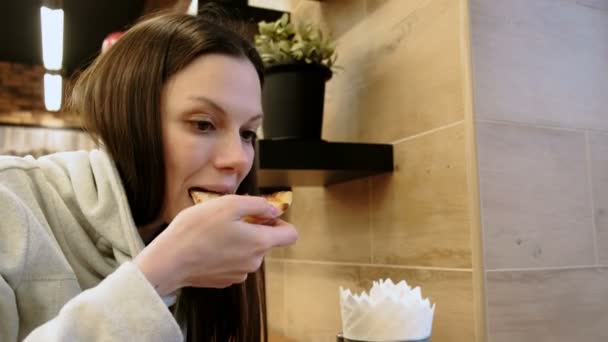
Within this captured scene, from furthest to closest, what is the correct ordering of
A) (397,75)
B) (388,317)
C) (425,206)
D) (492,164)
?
(397,75) → (425,206) → (492,164) → (388,317)

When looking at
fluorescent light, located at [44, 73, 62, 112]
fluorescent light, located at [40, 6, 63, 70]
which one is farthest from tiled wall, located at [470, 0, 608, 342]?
fluorescent light, located at [44, 73, 62, 112]

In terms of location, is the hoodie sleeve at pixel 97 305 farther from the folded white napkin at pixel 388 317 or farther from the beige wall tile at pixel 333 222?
the beige wall tile at pixel 333 222

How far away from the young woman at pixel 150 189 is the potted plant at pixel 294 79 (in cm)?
37

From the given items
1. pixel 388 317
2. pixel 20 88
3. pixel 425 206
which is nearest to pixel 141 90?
pixel 388 317

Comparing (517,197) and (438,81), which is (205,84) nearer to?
(438,81)

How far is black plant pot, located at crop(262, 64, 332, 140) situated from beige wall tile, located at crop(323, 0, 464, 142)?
14 cm

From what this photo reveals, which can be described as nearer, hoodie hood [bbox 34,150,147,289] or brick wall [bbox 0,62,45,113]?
hoodie hood [bbox 34,150,147,289]

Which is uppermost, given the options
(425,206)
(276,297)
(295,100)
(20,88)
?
(20,88)

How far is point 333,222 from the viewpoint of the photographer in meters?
1.56

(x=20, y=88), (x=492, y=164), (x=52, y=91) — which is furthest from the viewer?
(x=20, y=88)

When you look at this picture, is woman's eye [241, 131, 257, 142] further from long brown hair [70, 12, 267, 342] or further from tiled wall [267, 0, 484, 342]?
tiled wall [267, 0, 484, 342]

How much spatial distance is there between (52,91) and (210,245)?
3.62 metres

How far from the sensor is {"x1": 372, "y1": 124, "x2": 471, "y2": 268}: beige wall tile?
41.4 inches

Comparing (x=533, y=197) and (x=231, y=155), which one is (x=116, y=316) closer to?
(x=231, y=155)
